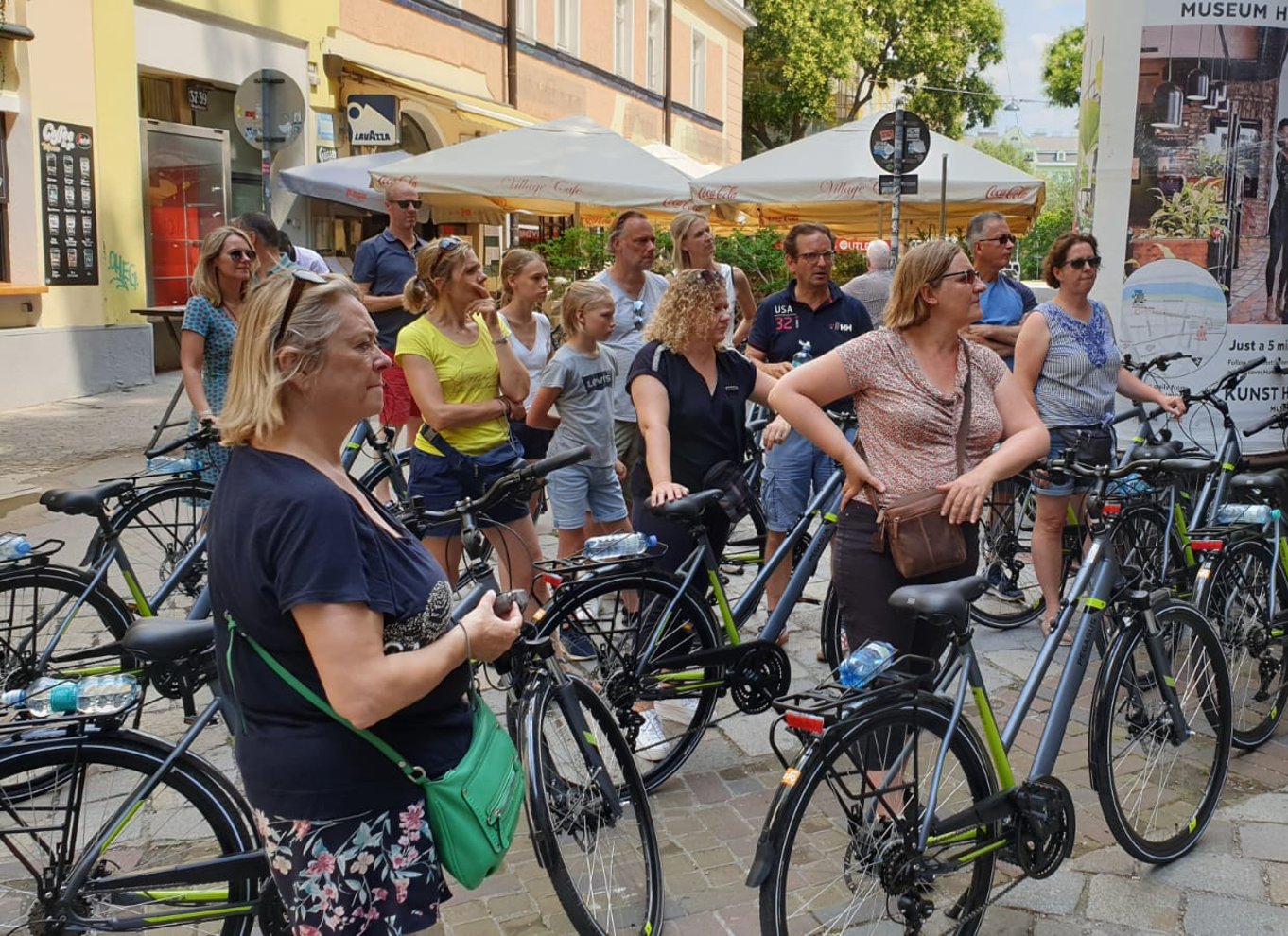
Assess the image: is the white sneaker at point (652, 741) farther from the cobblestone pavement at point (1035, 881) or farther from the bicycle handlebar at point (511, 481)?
the bicycle handlebar at point (511, 481)

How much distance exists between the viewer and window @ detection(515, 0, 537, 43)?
2333 cm

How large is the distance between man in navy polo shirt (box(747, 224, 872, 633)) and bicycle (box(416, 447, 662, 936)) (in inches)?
99.5

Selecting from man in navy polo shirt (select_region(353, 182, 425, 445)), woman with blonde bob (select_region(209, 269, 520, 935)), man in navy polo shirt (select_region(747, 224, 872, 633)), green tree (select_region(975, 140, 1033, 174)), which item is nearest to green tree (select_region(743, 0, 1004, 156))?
green tree (select_region(975, 140, 1033, 174))

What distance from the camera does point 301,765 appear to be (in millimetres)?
2244

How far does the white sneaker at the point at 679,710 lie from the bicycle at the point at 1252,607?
1.87 meters

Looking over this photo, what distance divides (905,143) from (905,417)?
721cm

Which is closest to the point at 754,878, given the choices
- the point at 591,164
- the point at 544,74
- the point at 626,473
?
the point at 626,473

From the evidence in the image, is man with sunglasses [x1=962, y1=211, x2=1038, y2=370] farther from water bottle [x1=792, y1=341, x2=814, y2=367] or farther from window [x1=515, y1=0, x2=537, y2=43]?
window [x1=515, y1=0, x2=537, y2=43]

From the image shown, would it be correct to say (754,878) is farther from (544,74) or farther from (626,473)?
(544,74)

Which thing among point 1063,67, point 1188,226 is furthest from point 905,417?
point 1063,67

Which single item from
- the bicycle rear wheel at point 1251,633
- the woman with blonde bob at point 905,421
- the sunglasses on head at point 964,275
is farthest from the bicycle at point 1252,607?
the sunglasses on head at point 964,275

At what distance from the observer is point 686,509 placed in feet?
13.5

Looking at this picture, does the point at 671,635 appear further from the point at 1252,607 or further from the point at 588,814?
the point at 1252,607

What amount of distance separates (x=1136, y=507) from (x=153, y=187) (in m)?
12.6
